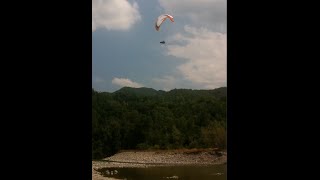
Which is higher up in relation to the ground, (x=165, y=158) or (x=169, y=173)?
(x=165, y=158)

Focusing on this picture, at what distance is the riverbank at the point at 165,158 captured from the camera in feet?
60.7

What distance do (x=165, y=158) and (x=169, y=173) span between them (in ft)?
10.3

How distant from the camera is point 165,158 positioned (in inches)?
758

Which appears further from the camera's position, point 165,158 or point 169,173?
point 165,158

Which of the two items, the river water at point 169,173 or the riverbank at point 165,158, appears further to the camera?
the riverbank at point 165,158

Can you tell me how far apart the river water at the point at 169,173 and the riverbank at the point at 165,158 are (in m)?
0.72

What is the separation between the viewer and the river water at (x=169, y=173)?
49.0 ft

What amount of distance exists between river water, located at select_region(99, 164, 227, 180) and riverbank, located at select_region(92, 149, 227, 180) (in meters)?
0.72

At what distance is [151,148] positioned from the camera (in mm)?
19453

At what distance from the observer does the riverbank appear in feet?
60.7

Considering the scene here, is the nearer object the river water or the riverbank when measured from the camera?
the river water
